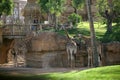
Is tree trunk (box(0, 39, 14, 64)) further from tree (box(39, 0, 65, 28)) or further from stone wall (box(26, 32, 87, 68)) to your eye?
stone wall (box(26, 32, 87, 68))

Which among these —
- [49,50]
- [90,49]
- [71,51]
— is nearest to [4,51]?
[49,50]

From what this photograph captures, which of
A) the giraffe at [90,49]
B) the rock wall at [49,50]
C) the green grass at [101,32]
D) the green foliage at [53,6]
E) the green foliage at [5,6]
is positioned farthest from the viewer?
the green foliage at [53,6]

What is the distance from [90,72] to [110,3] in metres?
31.0

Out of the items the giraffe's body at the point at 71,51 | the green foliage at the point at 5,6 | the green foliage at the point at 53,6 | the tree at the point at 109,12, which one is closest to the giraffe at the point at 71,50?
the giraffe's body at the point at 71,51

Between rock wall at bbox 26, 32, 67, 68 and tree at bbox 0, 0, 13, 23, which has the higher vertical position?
tree at bbox 0, 0, 13, 23

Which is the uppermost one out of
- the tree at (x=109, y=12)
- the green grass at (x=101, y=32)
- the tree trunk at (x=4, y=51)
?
the tree at (x=109, y=12)

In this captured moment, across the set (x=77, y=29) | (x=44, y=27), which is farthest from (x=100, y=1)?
(x=44, y=27)

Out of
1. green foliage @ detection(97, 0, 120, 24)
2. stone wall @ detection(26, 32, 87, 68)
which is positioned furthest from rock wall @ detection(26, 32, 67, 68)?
green foliage @ detection(97, 0, 120, 24)

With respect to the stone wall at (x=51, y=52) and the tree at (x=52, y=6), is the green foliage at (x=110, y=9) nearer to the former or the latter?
the tree at (x=52, y=6)

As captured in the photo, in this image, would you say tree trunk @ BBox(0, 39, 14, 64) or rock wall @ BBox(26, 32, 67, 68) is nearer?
rock wall @ BBox(26, 32, 67, 68)

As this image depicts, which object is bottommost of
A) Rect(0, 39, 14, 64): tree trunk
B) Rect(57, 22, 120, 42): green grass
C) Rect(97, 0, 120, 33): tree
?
Rect(0, 39, 14, 64): tree trunk

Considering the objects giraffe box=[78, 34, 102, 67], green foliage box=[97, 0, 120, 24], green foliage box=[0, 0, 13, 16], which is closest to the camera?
giraffe box=[78, 34, 102, 67]

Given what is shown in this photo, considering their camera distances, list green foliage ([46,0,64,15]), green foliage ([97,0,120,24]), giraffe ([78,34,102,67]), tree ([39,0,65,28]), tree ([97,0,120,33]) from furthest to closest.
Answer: tree ([39,0,65,28]) < green foliage ([46,0,64,15]) < tree ([97,0,120,33]) < green foliage ([97,0,120,24]) < giraffe ([78,34,102,67])

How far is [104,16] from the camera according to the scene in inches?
1986
